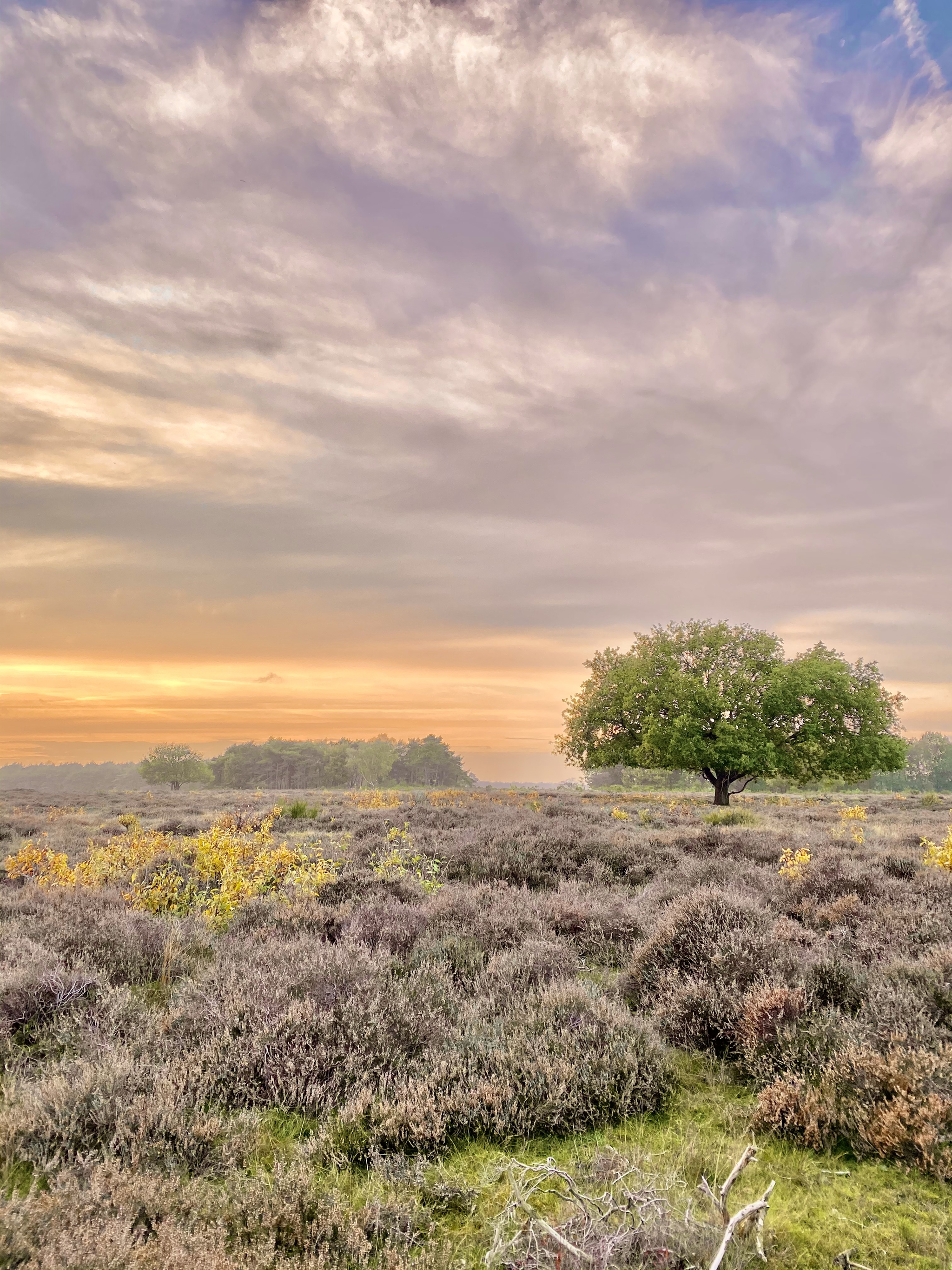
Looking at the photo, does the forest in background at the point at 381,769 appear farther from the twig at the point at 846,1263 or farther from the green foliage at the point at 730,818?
the twig at the point at 846,1263

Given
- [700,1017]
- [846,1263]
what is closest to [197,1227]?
[846,1263]

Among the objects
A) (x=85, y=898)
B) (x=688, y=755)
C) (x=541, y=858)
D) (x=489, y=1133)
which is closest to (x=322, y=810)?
(x=541, y=858)

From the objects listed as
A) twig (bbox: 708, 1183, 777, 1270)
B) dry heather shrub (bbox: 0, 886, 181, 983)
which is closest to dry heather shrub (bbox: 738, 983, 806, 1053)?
twig (bbox: 708, 1183, 777, 1270)

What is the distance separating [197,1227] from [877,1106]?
12.3 feet

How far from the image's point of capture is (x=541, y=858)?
11242 millimetres

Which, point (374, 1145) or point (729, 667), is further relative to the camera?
point (729, 667)

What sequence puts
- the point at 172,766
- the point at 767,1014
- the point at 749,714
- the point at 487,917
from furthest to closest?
the point at 172,766 → the point at 749,714 → the point at 487,917 → the point at 767,1014

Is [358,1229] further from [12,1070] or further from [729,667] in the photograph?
[729,667]

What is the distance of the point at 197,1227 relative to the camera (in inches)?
112

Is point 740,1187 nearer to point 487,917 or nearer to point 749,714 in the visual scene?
point 487,917

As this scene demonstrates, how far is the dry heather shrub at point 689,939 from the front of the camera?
5.59m

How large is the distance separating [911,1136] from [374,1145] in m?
3.01

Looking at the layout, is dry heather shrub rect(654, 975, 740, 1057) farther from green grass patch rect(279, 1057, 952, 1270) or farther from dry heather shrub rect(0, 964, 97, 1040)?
dry heather shrub rect(0, 964, 97, 1040)

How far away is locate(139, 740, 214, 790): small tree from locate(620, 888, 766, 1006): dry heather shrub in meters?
89.7
